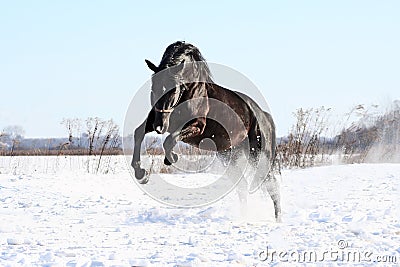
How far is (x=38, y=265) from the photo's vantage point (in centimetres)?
371

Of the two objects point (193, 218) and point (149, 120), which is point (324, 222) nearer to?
point (193, 218)

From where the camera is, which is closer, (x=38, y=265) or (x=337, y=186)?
(x=38, y=265)

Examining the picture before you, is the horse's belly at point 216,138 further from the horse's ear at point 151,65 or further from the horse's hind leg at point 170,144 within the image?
the horse's ear at point 151,65

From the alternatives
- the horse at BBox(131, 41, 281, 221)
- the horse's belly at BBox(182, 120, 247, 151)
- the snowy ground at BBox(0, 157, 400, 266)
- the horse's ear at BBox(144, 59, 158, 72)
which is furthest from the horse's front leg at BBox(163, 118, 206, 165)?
the snowy ground at BBox(0, 157, 400, 266)

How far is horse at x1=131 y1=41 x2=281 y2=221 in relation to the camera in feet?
15.8

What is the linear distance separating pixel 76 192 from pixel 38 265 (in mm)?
5679

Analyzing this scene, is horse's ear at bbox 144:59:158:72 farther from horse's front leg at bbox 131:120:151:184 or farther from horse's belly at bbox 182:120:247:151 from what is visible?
horse's belly at bbox 182:120:247:151

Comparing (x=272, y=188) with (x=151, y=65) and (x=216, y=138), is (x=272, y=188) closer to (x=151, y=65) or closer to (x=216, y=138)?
(x=216, y=138)

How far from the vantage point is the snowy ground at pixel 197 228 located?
3965mm

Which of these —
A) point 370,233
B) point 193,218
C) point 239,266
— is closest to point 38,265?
point 239,266

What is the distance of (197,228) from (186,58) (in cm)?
180

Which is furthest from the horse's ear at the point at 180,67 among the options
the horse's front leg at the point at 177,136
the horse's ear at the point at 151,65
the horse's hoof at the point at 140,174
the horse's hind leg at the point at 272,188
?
the horse's hind leg at the point at 272,188

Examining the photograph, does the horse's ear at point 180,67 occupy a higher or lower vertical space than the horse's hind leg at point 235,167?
higher

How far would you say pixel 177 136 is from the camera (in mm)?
4914
